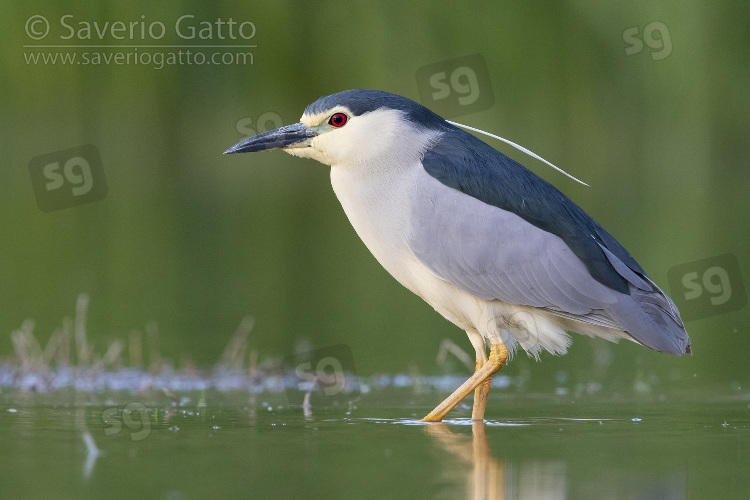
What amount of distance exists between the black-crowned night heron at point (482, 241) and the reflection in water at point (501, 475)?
1.23 m

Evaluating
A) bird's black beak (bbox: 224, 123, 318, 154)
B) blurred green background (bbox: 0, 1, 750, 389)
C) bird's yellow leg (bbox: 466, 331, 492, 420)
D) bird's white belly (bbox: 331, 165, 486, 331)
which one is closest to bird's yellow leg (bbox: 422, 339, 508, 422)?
bird's yellow leg (bbox: 466, 331, 492, 420)

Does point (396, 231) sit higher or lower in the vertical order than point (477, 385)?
higher

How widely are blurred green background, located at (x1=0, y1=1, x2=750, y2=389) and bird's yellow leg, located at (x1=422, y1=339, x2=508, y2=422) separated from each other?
490 cm

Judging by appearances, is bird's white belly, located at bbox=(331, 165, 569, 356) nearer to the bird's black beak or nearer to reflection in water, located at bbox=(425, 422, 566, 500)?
the bird's black beak

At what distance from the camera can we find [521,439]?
4.79m

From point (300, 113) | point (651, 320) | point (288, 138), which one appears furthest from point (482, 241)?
point (300, 113)

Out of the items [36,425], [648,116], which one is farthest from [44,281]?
[648,116]

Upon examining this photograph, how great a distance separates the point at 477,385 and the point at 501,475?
1754mm

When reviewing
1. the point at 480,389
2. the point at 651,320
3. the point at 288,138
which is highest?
the point at 288,138

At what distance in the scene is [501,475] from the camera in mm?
3973

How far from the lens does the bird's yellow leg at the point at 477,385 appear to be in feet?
18.0

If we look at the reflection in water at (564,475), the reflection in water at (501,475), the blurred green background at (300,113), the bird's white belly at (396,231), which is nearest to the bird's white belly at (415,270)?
the bird's white belly at (396,231)

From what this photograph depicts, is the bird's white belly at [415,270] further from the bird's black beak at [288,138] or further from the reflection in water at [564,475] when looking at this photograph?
the reflection in water at [564,475]

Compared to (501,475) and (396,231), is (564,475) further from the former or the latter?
(396,231)
